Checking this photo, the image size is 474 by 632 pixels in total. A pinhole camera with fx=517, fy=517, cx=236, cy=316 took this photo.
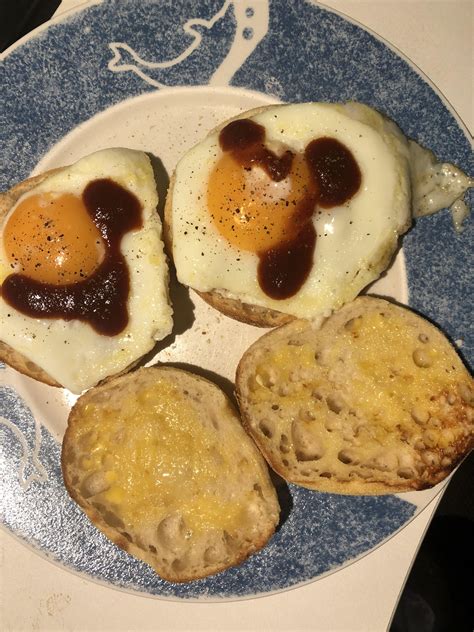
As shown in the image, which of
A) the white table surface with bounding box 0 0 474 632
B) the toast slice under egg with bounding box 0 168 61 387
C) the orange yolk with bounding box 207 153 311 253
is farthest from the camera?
the white table surface with bounding box 0 0 474 632

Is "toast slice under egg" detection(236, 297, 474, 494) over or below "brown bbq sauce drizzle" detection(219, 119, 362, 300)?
below

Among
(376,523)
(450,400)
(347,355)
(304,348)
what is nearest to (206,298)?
(304,348)

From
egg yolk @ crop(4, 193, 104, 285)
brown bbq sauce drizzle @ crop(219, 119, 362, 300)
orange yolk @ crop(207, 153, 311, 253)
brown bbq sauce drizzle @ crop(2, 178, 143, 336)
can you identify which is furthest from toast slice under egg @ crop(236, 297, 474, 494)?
egg yolk @ crop(4, 193, 104, 285)

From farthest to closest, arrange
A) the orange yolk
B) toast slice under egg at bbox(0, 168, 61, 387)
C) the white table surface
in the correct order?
1. the white table surface
2. toast slice under egg at bbox(0, 168, 61, 387)
3. the orange yolk

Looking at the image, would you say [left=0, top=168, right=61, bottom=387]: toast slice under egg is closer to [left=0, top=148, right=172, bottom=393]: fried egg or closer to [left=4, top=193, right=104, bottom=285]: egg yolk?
[left=0, top=148, right=172, bottom=393]: fried egg

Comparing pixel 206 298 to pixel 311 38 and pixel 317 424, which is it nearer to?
pixel 317 424

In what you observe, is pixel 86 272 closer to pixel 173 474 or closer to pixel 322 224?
pixel 173 474

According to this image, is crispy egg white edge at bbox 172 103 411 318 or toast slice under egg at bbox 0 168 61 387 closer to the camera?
crispy egg white edge at bbox 172 103 411 318
